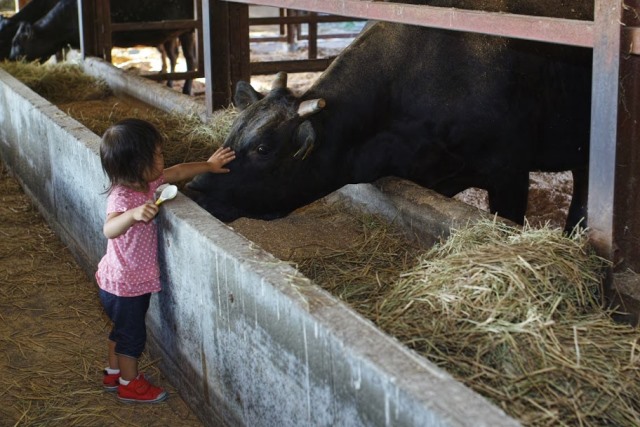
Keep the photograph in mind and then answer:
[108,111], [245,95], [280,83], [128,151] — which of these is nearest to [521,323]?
[128,151]

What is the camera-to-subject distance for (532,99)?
5.42m

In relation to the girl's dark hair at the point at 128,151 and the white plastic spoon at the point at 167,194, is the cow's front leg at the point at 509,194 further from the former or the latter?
the girl's dark hair at the point at 128,151

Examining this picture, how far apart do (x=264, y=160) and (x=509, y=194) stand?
152cm

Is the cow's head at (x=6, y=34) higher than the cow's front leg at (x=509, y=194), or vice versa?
the cow's head at (x=6, y=34)

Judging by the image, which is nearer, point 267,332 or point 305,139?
point 267,332

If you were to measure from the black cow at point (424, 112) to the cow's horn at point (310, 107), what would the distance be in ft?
0.19

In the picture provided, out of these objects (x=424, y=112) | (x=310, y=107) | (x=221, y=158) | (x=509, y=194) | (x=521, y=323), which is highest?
(x=310, y=107)

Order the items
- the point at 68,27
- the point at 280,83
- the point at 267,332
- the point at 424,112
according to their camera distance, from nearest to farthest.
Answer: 1. the point at 267,332
2. the point at 280,83
3. the point at 424,112
4. the point at 68,27

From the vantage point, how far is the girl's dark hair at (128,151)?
3877 mm

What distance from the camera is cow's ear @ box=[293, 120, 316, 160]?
4.86 m

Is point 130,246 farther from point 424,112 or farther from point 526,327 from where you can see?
point 424,112

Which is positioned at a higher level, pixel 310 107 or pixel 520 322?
pixel 310 107

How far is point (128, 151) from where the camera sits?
3883 mm

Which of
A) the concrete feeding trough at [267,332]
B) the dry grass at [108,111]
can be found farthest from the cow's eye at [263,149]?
the dry grass at [108,111]
